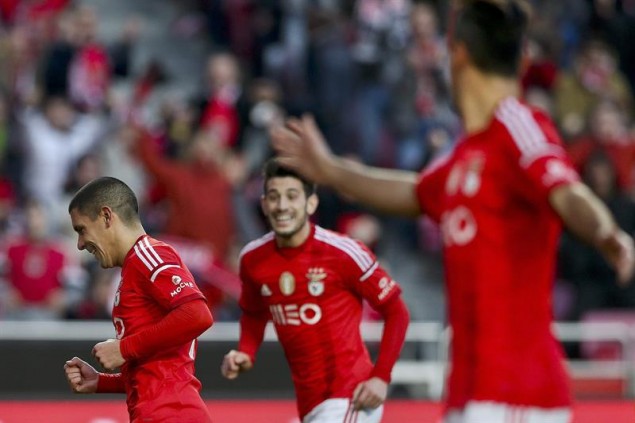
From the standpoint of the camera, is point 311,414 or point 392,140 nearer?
point 311,414

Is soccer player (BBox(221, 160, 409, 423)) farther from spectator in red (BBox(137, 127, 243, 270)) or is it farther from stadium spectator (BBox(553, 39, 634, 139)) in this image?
stadium spectator (BBox(553, 39, 634, 139))

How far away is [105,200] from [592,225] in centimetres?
275

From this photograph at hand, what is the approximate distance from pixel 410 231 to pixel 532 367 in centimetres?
1090

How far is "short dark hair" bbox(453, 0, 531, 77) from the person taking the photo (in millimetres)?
4570

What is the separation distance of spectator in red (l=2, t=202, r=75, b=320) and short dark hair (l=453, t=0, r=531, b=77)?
→ 8.67 m

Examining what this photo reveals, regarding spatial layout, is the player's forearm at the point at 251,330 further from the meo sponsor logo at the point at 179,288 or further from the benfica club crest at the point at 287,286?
the meo sponsor logo at the point at 179,288

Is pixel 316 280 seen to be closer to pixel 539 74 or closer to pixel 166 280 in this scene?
pixel 166 280

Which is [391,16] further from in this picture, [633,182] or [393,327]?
[393,327]

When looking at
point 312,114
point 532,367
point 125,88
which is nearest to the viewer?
point 532,367

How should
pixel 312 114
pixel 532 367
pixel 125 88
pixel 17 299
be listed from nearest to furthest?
1. pixel 532 367
2. pixel 17 299
3. pixel 312 114
4. pixel 125 88

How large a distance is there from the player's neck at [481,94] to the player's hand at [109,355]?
2.04 meters

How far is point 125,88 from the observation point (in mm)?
16312

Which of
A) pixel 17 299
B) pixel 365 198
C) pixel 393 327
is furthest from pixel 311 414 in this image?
pixel 17 299

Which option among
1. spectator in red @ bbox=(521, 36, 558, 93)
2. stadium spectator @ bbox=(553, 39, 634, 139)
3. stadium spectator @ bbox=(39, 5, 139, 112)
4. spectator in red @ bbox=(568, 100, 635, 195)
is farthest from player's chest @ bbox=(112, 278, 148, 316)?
spectator in red @ bbox=(521, 36, 558, 93)
